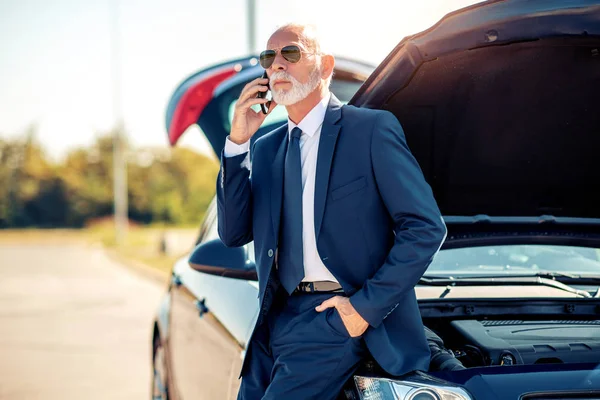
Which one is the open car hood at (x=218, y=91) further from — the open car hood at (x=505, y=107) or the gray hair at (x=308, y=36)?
the gray hair at (x=308, y=36)

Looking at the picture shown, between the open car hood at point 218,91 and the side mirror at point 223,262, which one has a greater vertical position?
the open car hood at point 218,91

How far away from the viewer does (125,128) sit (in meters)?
67.8

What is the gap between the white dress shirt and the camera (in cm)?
255

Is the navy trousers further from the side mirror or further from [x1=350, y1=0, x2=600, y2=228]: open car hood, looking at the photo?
[x1=350, y1=0, x2=600, y2=228]: open car hood

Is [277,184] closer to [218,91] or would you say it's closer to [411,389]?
[411,389]

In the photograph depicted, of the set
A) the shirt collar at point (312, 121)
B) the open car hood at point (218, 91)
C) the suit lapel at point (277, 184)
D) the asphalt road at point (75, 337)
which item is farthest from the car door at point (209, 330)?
the asphalt road at point (75, 337)

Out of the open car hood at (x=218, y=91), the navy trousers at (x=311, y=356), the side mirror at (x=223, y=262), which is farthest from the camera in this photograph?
the open car hood at (x=218, y=91)

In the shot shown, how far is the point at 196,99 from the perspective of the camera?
14.3 feet

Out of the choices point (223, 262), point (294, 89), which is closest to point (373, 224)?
point (294, 89)

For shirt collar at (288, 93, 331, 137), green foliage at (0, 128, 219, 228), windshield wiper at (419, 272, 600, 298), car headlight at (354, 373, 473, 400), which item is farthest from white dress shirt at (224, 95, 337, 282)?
green foliage at (0, 128, 219, 228)

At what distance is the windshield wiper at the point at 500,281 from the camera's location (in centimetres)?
329

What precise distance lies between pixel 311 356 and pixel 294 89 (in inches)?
33.7

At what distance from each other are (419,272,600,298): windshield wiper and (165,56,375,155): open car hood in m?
1.42

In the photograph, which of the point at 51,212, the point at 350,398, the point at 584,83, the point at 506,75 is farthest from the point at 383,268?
the point at 51,212
